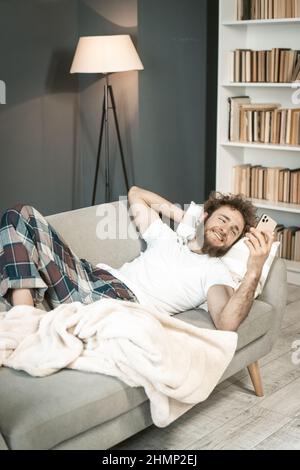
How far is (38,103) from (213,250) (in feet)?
8.46

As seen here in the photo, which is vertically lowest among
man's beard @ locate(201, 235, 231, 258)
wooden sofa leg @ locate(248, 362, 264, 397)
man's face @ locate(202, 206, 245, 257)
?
wooden sofa leg @ locate(248, 362, 264, 397)

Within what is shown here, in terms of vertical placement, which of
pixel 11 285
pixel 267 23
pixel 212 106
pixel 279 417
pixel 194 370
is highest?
pixel 267 23

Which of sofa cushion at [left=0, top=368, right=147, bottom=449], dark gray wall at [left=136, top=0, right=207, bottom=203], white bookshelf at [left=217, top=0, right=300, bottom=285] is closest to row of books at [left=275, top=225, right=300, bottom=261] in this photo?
white bookshelf at [left=217, top=0, right=300, bottom=285]

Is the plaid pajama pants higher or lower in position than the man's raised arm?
lower

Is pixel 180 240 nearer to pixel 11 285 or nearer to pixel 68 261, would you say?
pixel 68 261

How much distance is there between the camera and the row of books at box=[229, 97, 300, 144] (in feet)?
14.1

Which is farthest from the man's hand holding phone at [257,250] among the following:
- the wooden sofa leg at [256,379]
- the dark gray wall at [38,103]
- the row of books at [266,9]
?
the dark gray wall at [38,103]

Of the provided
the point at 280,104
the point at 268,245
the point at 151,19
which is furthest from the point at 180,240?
the point at 151,19

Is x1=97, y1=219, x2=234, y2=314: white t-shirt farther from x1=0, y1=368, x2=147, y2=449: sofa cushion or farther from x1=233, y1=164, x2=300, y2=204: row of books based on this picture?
x1=233, y1=164, x2=300, y2=204: row of books

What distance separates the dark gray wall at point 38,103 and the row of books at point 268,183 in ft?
4.48

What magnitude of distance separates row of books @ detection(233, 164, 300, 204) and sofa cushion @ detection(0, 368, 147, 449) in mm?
2506

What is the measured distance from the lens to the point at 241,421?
2.62 meters

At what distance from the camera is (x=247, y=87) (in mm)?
4637

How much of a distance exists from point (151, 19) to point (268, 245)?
2.68 metres
